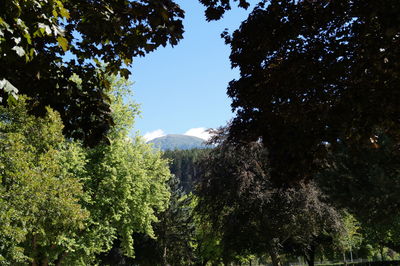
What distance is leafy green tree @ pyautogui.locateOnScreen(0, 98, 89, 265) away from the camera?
41.8 feet

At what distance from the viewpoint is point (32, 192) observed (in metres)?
13.4

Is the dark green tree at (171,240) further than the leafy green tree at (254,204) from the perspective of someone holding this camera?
Yes

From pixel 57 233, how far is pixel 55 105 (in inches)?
468

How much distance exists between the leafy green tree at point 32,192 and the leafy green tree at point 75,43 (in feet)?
19.3

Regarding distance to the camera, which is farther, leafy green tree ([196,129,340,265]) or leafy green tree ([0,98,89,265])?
leafy green tree ([196,129,340,265])

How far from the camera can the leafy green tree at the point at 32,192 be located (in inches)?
501

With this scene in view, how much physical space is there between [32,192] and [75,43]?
363 inches

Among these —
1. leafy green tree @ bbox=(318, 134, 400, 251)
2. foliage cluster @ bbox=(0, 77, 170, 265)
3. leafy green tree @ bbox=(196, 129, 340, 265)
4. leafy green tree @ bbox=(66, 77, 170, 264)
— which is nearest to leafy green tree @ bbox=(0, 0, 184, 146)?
foliage cluster @ bbox=(0, 77, 170, 265)

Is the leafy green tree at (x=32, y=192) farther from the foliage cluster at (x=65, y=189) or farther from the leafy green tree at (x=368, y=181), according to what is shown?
the leafy green tree at (x=368, y=181)

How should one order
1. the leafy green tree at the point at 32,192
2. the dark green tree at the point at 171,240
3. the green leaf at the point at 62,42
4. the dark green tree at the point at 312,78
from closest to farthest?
the green leaf at the point at 62,42 < the dark green tree at the point at 312,78 < the leafy green tree at the point at 32,192 < the dark green tree at the point at 171,240

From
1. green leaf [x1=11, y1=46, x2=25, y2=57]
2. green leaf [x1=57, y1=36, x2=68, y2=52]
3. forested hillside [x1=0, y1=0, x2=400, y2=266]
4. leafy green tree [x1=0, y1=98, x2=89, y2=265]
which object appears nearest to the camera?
green leaf [x1=11, y1=46, x2=25, y2=57]

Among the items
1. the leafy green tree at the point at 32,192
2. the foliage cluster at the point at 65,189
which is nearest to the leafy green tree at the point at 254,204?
the foliage cluster at the point at 65,189

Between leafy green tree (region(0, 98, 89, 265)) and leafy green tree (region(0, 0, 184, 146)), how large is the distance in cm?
588

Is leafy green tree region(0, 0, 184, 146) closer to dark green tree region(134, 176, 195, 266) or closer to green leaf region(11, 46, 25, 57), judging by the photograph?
green leaf region(11, 46, 25, 57)
